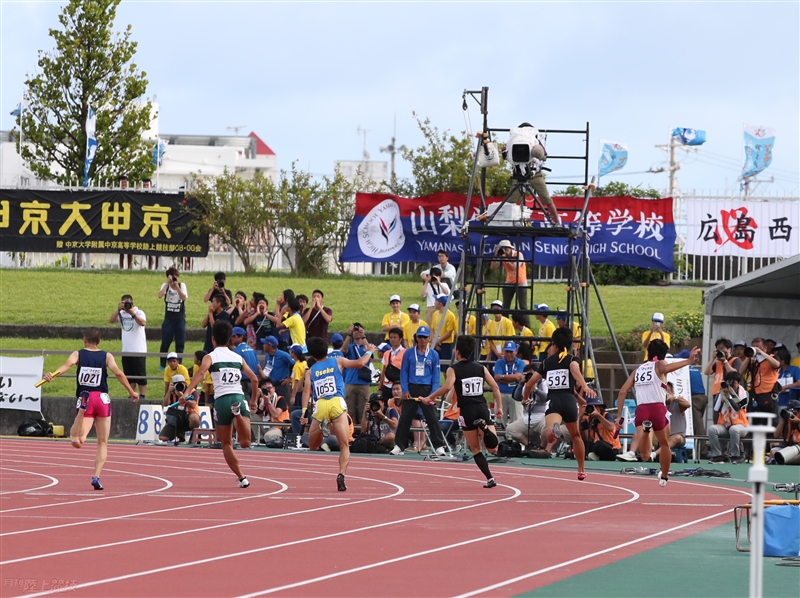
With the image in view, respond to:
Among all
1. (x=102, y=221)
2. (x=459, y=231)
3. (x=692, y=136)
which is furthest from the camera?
(x=692, y=136)

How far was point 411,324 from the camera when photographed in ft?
75.6

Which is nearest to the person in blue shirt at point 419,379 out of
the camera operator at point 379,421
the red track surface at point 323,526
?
the camera operator at point 379,421

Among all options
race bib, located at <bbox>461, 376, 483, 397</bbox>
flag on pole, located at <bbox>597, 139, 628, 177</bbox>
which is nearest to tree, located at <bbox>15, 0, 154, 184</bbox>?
flag on pole, located at <bbox>597, 139, 628, 177</bbox>

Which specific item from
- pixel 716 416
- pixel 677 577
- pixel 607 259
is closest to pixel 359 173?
pixel 607 259

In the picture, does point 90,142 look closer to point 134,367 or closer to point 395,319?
point 134,367

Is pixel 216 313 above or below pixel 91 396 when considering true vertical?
above

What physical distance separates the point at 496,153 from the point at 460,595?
1477 cm

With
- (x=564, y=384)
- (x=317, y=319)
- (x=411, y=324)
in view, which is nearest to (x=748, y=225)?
(x=411, y=324)

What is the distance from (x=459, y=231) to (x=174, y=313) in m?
5.90

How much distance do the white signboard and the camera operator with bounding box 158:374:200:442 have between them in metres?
3.38

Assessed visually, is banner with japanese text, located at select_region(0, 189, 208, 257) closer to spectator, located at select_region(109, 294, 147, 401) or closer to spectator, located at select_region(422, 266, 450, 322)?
spectator, located at select_region(109, 294, 147, 401)

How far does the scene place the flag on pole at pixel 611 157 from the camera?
47906mm

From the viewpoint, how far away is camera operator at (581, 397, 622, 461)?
20.7 metres

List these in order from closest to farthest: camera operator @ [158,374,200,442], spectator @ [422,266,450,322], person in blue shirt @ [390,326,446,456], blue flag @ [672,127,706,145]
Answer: person in blue shirt @ [390,326,446,456] → camera operator @ [158,374,200,442] → spectator @ [422,266,450,322] → blue flag @ [672,127,706,145]
